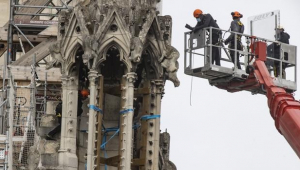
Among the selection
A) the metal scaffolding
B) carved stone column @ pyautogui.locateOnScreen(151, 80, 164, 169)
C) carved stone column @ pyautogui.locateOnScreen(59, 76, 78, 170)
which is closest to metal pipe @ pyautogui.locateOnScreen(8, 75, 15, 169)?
the metal scaffolding

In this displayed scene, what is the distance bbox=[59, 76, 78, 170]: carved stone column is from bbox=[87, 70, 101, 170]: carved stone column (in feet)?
2.17

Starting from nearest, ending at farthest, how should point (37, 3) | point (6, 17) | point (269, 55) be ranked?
1. point (269, 55)
2. point (37, 3)
3. point (6, 17)

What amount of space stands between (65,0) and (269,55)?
57.6 feet

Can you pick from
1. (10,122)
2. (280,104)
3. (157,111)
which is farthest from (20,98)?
(280,104)

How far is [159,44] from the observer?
59.0 metres

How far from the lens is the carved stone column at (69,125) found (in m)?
58.1

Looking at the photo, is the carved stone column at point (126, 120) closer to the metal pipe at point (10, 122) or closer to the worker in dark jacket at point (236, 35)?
the metal pipe at point (10, 122)

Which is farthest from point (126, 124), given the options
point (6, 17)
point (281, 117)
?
point (6, 17)

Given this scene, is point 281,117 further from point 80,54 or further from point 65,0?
point 65,0

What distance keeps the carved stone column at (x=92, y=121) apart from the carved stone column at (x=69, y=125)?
0.66m

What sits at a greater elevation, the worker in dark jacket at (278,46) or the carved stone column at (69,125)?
the worker in dark jacket at (278,46)

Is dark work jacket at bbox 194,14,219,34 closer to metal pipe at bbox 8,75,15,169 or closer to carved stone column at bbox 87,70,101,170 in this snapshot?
carved stone column at bbox 87,70,101,170

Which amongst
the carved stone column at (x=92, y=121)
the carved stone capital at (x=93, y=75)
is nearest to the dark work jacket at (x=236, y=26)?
the carved stone capital at (x=93, y=75)

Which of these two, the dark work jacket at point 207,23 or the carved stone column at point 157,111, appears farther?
the dark work jacket at point 207,23
